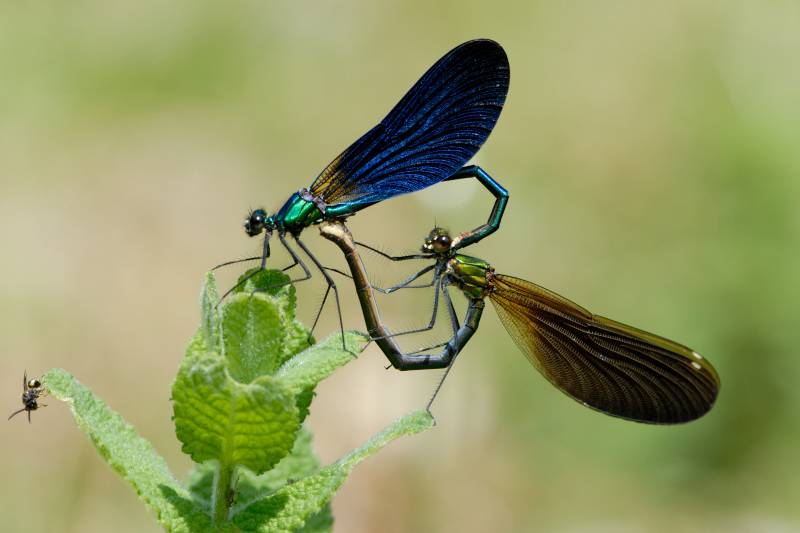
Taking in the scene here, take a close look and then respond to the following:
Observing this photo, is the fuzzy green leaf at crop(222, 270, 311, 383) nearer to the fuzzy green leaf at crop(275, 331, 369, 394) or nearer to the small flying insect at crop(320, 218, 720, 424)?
the fuzzy green leaf at crop(275, 331, 369, 394)

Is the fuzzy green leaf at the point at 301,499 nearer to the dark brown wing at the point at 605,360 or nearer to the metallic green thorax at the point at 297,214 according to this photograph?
the metallic green thorax at the point at 297,214

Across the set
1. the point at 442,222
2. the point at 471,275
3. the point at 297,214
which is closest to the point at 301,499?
the point at 297,214

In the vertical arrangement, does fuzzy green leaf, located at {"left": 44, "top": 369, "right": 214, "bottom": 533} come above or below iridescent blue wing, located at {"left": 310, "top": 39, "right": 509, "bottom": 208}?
below

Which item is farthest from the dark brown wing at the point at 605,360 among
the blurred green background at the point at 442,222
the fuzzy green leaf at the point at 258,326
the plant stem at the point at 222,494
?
the plant stem at the point at 222,494

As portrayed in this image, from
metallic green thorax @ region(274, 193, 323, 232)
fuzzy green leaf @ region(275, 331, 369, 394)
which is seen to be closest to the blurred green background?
metallic green thorax @ region(274, 193, 323, 232)

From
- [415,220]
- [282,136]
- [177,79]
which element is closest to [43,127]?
[177,79]

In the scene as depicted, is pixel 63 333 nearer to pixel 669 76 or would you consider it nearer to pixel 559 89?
pixel 559 89
